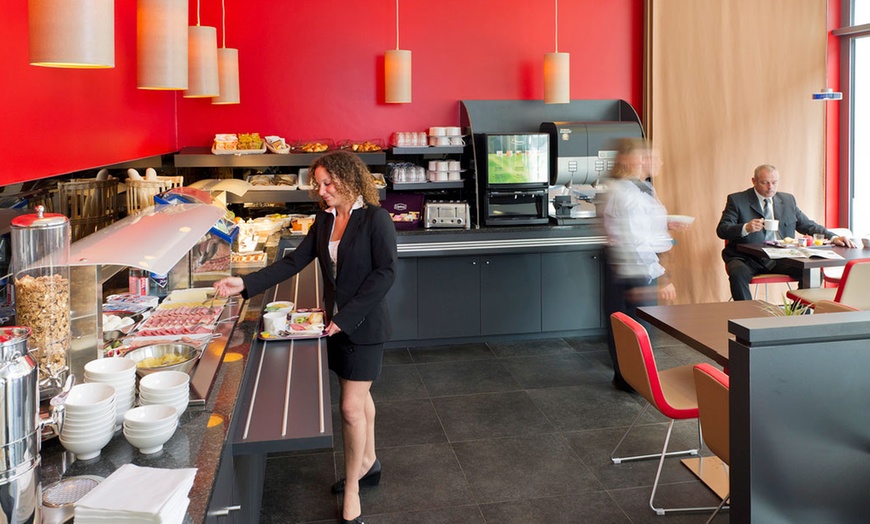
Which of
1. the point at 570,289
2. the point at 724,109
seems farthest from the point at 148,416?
the point at 724,109

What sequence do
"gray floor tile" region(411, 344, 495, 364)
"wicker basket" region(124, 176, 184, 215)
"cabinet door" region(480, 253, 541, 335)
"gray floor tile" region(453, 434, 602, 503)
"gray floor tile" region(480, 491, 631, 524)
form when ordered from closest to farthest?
"gray floor tile" region(480, 491, 631, 524) → "gray floor tile" region(453, 434, 602, 503) → "wicker basket" region(124, 176, 184, 215) → "gray floor tile" region(411, 344, 495, 364) → "cabinet door" region(480, 253, 541, 335)

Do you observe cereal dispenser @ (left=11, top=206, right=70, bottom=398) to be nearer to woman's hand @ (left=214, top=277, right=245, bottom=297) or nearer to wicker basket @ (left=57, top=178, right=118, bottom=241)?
woman's hand @ (left=214, top=277, right=245, bottom=297)

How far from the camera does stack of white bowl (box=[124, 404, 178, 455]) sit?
2.02 meters

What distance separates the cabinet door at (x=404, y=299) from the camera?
21.4 feet

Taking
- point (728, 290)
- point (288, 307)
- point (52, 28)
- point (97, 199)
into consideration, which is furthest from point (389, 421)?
point (728, 290)

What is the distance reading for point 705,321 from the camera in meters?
4.19

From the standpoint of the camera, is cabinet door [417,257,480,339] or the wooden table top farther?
cabinet door [417,257,480,339]

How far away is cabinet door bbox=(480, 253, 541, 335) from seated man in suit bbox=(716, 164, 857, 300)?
157 centimetres

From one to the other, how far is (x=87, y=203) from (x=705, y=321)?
3.15 m

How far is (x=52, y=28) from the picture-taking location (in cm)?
225

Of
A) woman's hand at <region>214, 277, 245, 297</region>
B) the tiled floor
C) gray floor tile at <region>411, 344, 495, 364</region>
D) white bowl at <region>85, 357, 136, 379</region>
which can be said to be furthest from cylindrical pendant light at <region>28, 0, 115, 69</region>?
gray floor tile at <region>411, 344, 495, 364</region>

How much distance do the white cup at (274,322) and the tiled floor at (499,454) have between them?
37.0 inches

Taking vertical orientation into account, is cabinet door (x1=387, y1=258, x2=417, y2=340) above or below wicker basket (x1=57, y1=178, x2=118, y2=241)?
below

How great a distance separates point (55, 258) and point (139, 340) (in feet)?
2.13
